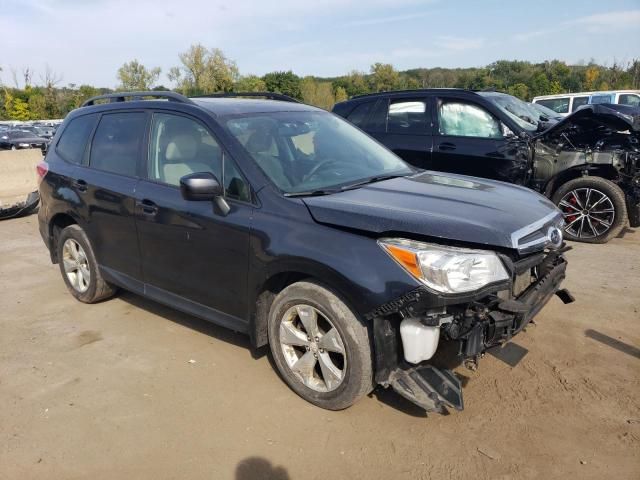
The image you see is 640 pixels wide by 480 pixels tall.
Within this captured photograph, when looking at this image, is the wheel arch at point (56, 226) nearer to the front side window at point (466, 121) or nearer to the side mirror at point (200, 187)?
the side mirror at point (200, 187)

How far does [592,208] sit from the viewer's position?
6648 millimetres

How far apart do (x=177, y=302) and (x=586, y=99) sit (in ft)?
52.3

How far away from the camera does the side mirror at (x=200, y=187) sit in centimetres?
318

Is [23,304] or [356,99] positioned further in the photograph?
[356,99]

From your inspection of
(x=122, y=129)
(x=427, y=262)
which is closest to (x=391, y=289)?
(x=427, y=262)

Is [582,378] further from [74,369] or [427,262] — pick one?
[74,369]

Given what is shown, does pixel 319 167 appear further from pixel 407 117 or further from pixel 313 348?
pixel 407 117

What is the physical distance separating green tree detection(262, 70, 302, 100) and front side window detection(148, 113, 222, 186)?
53.4 meters

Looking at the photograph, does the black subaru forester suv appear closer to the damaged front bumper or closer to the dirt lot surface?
the damaged front bumper

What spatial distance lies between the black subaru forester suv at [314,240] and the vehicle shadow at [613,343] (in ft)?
2.05

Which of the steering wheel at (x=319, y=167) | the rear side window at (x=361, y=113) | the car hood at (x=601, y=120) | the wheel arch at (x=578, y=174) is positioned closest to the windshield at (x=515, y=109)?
the car hood at (x=601, y=120)

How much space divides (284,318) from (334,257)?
60 cm

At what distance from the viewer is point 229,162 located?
11.3ft

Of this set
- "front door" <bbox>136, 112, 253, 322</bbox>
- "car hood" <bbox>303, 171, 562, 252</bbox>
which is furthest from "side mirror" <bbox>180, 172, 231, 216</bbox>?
"car hood" <bbox>303, 171, 562, 252</bbox>
